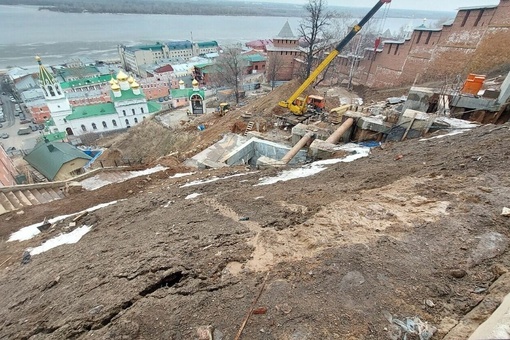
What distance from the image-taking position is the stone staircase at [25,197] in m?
8.88

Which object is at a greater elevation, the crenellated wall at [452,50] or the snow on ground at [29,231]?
the crenellated wall at [452,50]

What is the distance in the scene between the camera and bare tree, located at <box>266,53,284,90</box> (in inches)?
1347

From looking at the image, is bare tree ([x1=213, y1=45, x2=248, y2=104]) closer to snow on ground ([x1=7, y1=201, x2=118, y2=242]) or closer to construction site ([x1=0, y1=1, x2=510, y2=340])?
snow on ground ([x1=7, y1=201, x2=118, y2=242])

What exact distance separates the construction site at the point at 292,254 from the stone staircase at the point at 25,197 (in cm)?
86

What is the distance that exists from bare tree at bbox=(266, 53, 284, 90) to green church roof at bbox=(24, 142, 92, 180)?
945 inches

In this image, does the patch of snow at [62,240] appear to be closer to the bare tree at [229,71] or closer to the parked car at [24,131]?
the bare tree at [229,71]

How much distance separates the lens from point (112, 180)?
10867 mm

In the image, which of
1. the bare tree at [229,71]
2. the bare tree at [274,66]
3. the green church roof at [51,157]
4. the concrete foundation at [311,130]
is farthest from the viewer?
the bare tree at [229,71]

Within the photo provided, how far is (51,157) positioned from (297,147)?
2505cm

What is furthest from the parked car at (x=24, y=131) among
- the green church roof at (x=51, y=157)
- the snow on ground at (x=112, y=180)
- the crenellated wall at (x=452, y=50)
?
the crenellated wall at (x=452, y=50)

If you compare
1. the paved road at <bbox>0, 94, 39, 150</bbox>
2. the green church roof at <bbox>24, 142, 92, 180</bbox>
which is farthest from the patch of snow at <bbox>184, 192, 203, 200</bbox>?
the paved road at <bbox>0, 94, 39, 150</bbox>

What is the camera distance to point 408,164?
6043 mm

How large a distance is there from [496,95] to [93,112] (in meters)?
46.5

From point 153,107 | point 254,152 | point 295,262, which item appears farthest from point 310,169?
point 153,107
